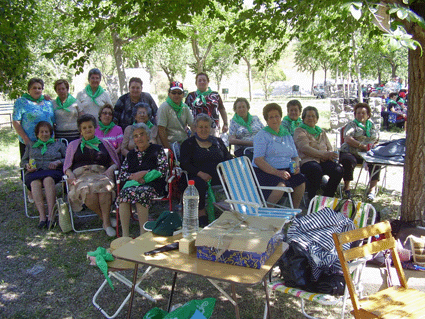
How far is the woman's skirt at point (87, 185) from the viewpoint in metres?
4.73

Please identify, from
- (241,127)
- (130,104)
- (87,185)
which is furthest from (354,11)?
(130,104)

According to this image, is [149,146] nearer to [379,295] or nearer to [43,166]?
[43,166]

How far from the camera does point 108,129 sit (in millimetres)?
5520

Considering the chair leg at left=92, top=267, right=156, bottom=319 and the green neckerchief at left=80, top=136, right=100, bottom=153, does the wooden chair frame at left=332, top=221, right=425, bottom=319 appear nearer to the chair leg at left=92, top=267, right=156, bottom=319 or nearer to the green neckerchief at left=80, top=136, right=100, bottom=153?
the chair leg at left=92, top=267, right=156, bottom=319

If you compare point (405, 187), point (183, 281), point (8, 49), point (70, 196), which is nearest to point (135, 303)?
point (183, 281)

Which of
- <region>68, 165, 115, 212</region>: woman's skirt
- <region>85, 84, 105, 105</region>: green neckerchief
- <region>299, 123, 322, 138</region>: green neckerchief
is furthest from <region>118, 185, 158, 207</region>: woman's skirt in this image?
<region>299, 123, 322, 138</region>: green neckerchief

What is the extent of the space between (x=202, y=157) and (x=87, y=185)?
55.9 inches

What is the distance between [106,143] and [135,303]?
247 cm

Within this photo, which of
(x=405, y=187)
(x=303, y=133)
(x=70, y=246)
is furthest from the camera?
(x=303, y=133)

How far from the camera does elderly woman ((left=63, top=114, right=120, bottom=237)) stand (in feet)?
15.6

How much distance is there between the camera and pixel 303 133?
5527 mm

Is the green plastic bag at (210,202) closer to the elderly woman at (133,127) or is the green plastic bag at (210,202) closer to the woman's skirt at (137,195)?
the woman's skirt at (137,195)

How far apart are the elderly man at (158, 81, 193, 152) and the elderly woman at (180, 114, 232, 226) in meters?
0.71

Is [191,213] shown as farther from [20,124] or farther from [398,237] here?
[20,124]
